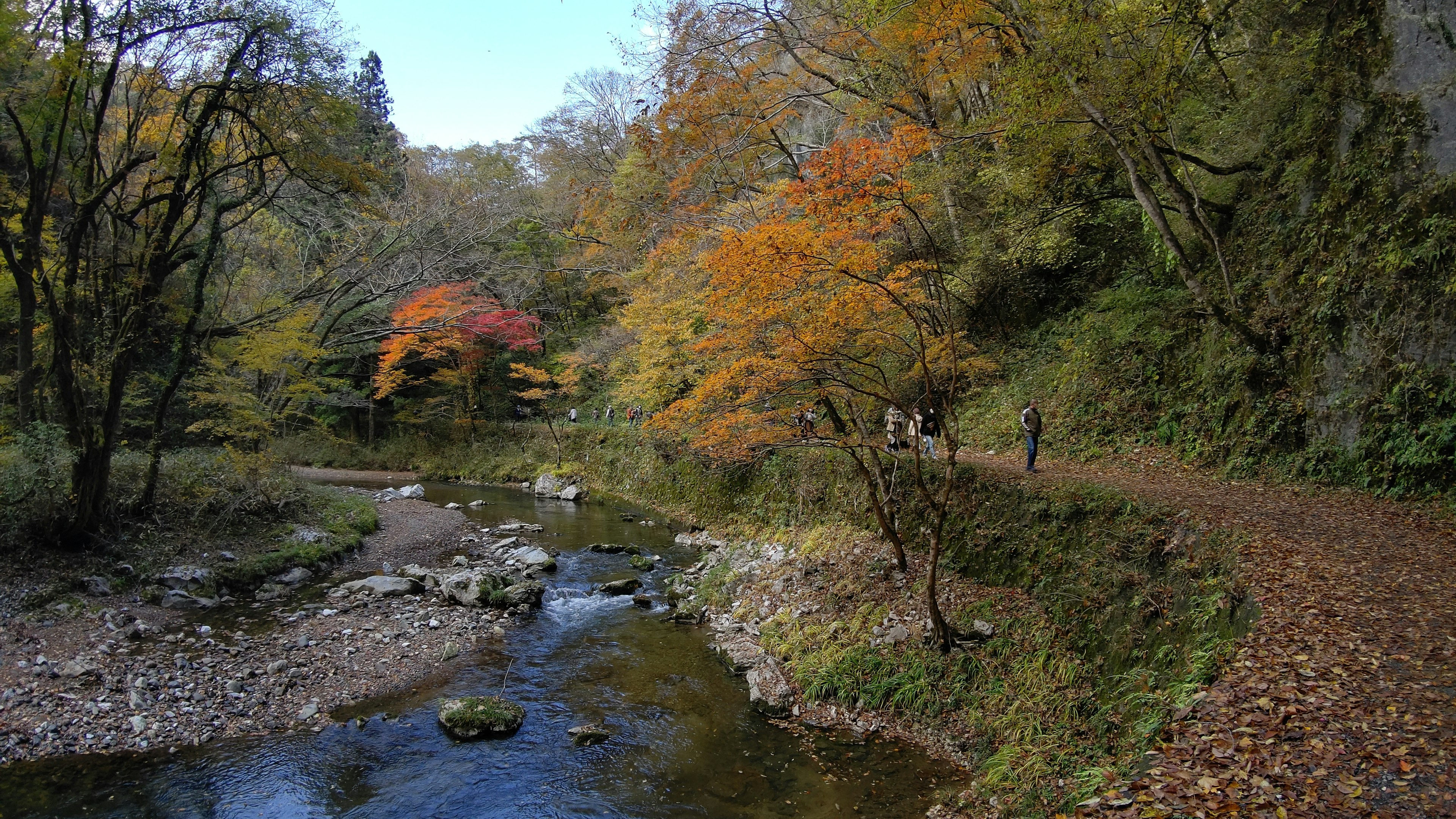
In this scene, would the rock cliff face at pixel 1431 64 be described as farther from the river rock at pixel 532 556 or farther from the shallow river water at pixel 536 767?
the river rock at pixel 532 556

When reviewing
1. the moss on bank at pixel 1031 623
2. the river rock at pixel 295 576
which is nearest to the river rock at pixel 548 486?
the river rock at pixel 295 576

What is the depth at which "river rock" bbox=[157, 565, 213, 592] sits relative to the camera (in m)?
9.93

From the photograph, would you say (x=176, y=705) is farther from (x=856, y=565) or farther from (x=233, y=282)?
(x=233, y=282)

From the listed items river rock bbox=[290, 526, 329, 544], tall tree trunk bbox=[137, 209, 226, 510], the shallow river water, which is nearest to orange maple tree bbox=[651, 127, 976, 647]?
the shallow river water

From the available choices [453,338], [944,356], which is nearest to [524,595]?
[944,356]

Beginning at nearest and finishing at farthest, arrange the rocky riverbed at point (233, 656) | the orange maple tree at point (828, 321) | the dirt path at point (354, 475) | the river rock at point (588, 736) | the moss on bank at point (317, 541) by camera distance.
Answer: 1. the rocky riverbed at point (233, 656)
2. the river rock at point (588, 736)
3. the orange maple tree at point (828, 321)
4. the moss on bank at point (317, 541)
5. the dirt path at point (354, 475)

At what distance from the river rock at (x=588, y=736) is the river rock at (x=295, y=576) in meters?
7.16

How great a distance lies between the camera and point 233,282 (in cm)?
Result: 1480

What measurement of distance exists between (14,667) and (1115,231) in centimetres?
1911

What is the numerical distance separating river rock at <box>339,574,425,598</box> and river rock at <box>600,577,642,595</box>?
321 cm

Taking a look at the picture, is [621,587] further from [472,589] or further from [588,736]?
[588,736]

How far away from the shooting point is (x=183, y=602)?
966 centimetres

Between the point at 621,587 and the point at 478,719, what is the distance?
16.9ft

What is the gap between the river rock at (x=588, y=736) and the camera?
705 centimetres
